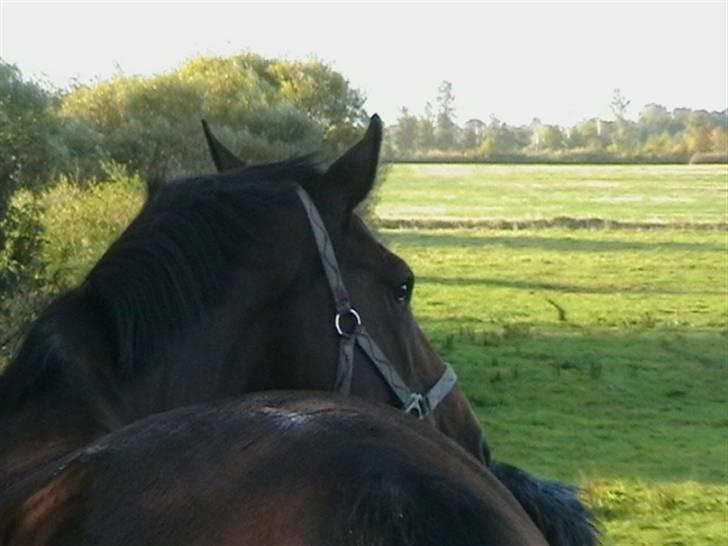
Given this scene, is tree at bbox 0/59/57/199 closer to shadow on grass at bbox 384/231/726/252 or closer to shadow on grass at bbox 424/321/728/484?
shadow on grass at bbox 424/321/728/484

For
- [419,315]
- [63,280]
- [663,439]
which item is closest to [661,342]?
[419,315]

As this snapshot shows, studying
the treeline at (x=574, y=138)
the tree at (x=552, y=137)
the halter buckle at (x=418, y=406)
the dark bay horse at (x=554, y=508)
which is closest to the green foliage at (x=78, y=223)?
the halter buckle at (x=418, y=406)

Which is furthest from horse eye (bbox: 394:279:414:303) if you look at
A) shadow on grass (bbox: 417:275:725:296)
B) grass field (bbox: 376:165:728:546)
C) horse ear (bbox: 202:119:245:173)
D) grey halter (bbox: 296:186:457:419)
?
shadow on grass (bbox: 417:275:725:296)

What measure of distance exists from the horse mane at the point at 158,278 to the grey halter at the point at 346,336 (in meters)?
0.09

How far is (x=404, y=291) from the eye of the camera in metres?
3.32

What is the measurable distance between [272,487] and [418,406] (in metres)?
1.39

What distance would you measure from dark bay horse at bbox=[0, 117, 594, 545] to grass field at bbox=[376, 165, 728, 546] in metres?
7.21

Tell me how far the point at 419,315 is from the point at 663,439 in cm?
1147

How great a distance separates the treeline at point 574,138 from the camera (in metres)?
83.9

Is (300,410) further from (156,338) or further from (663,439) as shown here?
(663,439)

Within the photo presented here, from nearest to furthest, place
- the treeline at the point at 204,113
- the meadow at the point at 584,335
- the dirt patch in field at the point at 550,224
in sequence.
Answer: the meadow at the point at 584,335
the treeline at the point at 204,113
the dirt patch in field at the point at 550,224

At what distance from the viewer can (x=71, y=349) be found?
288 centimetres

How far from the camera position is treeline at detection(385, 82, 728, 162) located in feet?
275

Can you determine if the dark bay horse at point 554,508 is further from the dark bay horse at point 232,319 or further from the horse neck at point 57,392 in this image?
the horse neck at point 57,392
